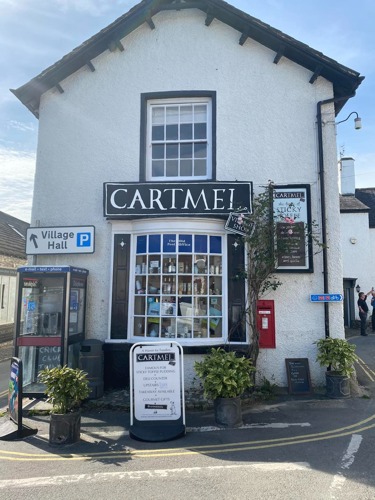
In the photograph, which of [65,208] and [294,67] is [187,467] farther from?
[294,67]

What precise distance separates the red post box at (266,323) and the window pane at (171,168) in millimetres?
3413

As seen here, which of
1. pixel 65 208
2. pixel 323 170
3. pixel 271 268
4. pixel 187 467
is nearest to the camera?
pixel 187 467

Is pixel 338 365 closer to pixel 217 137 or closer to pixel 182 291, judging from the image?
pixel 182 291

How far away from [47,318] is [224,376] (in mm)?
4042

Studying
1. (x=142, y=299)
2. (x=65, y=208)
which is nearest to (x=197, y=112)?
(x=65, y=208)

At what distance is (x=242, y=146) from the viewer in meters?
8.39

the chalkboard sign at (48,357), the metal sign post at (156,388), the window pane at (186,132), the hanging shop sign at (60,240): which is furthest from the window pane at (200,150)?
the chalkboard sign at (48,357)

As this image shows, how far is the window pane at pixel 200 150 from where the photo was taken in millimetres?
8680

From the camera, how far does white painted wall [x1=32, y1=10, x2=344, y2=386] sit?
7.98 meters

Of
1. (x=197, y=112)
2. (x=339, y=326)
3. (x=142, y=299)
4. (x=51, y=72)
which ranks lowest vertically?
(x=339, y=326)

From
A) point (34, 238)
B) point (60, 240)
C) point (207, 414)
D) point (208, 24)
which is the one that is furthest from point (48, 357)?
point (208, 24)

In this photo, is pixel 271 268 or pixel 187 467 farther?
pixel 271 268

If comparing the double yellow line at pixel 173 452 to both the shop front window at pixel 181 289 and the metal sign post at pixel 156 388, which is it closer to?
the metal sign post at pixel 156 388

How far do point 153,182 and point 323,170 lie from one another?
3606 mm
